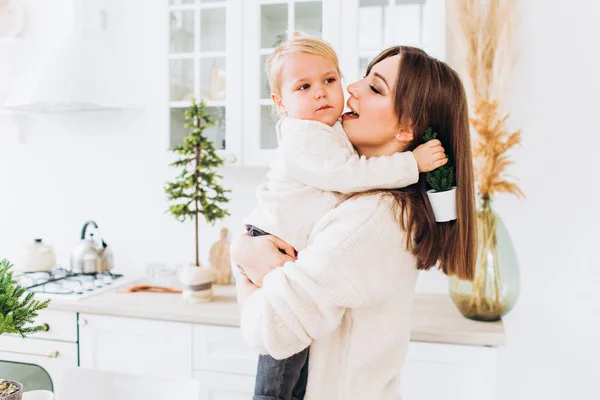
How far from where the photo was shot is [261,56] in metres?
2.23

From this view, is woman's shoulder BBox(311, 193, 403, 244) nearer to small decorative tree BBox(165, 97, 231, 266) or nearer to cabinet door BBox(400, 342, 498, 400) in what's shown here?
cabinet door BBox(400, 342, 498, 400)

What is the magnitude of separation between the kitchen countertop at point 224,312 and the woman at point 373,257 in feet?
1.83

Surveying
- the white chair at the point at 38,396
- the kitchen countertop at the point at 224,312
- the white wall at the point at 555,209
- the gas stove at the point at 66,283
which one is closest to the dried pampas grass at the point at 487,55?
the white wall at the point at 555,209

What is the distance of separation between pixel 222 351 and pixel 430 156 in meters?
1.17

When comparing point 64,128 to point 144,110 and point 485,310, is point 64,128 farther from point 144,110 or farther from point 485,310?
point 485,310

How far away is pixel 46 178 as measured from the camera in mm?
2828

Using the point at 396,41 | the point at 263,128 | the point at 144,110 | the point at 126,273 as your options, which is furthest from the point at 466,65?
the point at 126,273

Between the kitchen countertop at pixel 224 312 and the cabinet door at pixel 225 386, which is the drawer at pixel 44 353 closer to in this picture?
the kitchen countertop at pixel 224 312

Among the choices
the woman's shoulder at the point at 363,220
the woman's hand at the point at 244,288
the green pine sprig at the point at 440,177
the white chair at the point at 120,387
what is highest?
the green pine sprig at the point at 440,177

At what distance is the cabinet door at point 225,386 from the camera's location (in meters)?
1.90

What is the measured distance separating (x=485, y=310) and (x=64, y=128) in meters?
2.18

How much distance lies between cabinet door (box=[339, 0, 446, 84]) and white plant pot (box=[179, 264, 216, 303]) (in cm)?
91

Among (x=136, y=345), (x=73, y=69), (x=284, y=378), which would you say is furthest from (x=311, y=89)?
(x=73, y=69)

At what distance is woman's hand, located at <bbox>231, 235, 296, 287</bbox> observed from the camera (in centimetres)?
119
